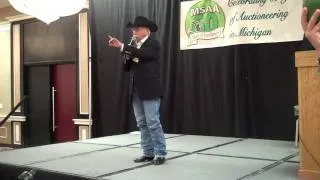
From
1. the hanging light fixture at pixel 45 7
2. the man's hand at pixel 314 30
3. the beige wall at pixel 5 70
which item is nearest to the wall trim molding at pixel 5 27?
the beige wall at pixel 5 70

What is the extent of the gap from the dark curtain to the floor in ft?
1.18

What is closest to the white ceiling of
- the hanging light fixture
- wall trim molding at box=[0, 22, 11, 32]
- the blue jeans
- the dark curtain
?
wall trim molding at box=[0, 22, 11, 32]

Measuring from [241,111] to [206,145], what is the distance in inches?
30.4

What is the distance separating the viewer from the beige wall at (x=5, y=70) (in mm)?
7578

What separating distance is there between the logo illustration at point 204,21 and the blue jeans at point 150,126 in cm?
→ 205

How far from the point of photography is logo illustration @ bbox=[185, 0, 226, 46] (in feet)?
15.2

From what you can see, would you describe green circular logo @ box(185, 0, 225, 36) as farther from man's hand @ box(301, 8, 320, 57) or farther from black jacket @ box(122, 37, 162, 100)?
man's hand @ box(301, 8, 320, 57)

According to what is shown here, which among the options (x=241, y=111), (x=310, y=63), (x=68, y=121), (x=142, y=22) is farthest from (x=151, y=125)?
(x=68, y=121)

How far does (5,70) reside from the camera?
25.1 feet

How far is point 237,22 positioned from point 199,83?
0.84 m

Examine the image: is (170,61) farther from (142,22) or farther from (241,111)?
(142,22)

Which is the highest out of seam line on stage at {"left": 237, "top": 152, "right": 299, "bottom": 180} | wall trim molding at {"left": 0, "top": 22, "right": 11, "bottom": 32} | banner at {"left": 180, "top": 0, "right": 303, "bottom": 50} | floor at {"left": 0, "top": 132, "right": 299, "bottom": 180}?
wall trim molding at {"left": 0, "top": 22, "right": 11, "bottom": 32}

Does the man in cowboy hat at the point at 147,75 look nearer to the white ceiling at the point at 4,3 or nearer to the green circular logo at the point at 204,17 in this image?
the green circular logo at the point at 204,17

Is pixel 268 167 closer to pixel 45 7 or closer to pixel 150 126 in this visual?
pixel 150 126
